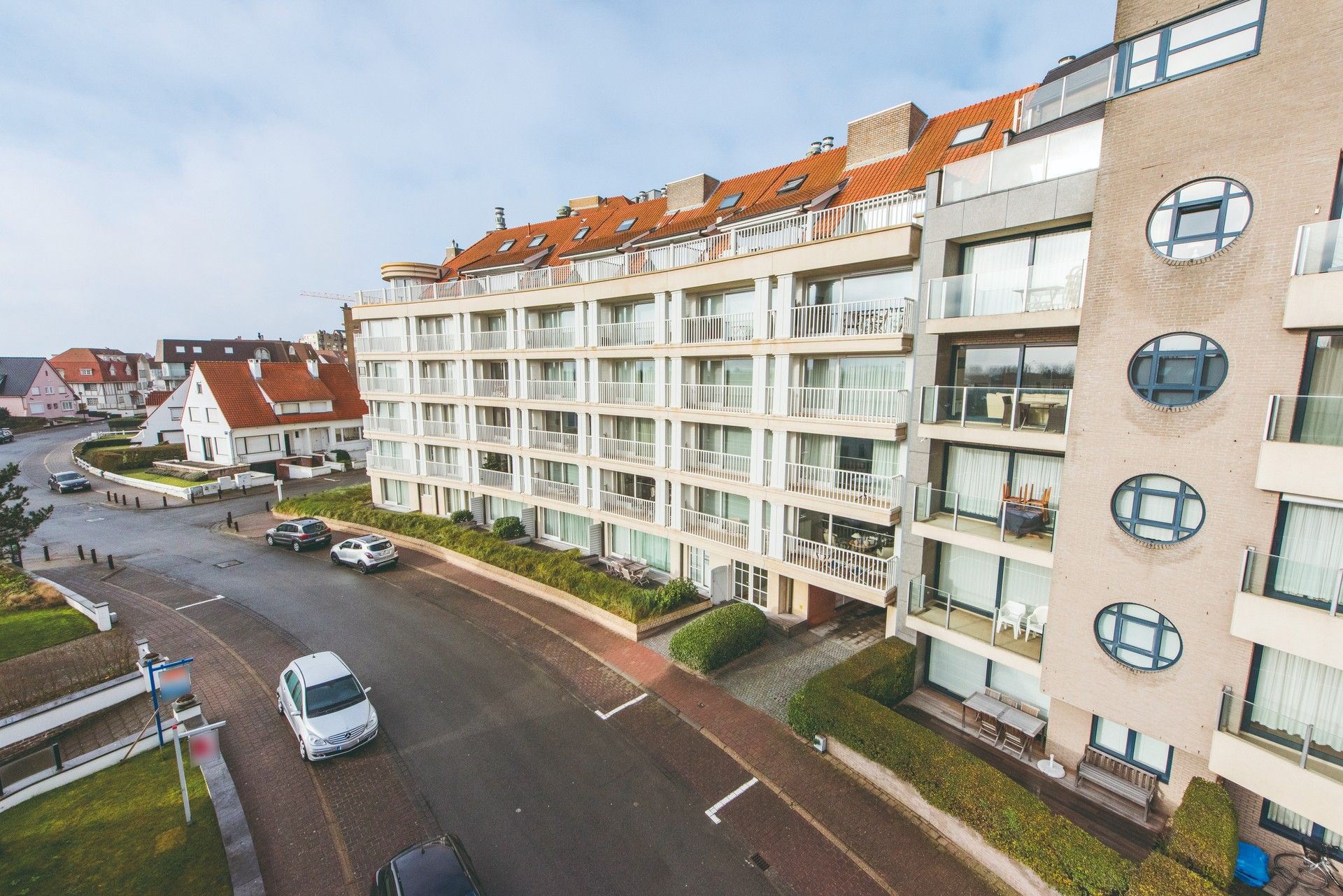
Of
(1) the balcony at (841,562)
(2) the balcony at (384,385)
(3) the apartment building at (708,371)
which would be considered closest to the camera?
(1) the balcony at (841,562)

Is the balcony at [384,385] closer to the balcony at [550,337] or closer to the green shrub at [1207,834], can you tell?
the balcony at [550,337]

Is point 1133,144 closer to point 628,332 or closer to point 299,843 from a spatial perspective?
point 628,332

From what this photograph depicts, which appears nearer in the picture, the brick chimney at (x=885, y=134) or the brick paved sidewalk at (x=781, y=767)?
the brick paved sidewalk at (x=781, y=767)

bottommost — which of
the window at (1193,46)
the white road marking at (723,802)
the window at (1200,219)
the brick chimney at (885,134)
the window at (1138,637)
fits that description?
the white road marking at (723,802)

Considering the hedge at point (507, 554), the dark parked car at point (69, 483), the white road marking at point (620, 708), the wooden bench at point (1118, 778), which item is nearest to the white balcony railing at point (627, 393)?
the hedge at point (507, 554)

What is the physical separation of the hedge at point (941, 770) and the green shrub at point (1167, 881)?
0.17 meters

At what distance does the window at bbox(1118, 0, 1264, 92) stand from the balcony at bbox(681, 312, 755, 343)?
9.91m

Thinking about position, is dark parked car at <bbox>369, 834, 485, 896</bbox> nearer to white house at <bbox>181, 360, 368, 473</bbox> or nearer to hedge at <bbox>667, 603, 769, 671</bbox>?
hedge at <bbox>667, 603, 769, 671</bbox>

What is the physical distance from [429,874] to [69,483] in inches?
2017

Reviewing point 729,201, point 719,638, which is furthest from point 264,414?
point 719,638

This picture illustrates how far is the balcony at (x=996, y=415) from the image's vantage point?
11367 millimetres

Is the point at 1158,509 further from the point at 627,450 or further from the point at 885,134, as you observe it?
the point at 627,450

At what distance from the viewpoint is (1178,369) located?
31.2 feet

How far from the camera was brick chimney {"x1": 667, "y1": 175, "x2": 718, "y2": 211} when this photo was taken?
2452 cm
